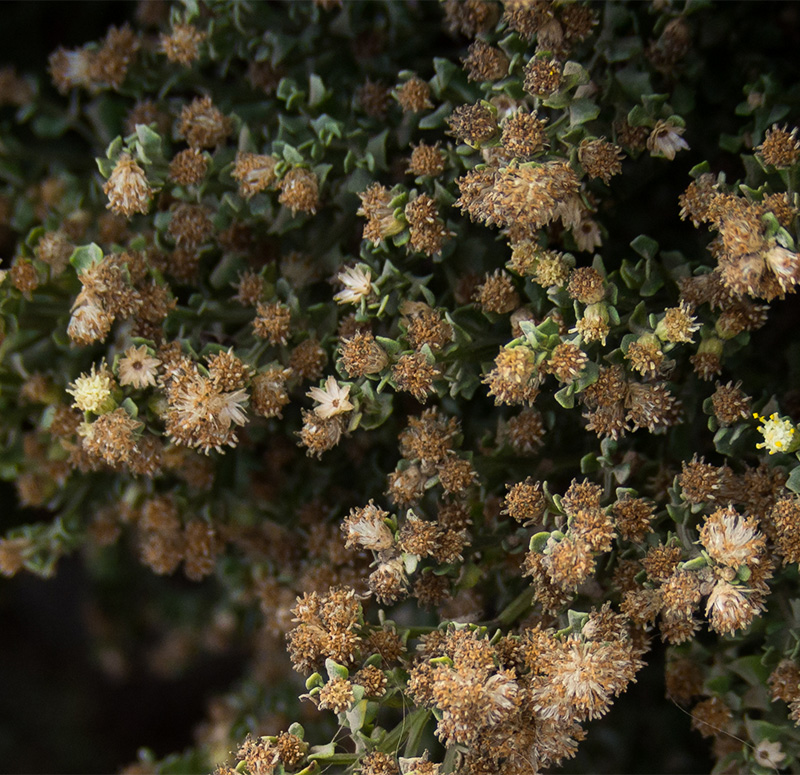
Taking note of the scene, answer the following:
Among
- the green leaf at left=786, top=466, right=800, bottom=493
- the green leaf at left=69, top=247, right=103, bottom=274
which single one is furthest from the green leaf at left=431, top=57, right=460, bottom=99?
the green leaf at left=786, top=466, right=800, bottom=493

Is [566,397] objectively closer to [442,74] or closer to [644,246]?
[644,246]

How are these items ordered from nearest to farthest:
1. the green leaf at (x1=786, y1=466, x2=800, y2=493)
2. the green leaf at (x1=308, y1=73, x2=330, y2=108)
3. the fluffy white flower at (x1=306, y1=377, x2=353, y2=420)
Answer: the green leaf at (x1=786, y1=466, x2=800, y2=493), the fluffy white flower at (x1=306, y1=377, x2=353, y2=420), the green leaf at (x1=308, y1=73, x2=330, y2=108)

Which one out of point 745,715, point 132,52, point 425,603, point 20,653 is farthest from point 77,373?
point 20,653

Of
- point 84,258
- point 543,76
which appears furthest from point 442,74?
point 84,258

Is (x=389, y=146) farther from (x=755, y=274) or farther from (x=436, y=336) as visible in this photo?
(x=755, y=274)

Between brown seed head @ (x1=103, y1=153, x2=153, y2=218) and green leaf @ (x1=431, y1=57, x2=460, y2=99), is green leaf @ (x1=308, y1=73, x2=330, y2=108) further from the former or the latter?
brown seed head @ (x1=103, y1=153, x2=153, y2=218)

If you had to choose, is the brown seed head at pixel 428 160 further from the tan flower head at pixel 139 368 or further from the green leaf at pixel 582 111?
the tan flower head at pixel 139 368

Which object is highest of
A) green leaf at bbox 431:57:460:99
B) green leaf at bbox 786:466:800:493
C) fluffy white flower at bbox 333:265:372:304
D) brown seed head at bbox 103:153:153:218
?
green leaf at bbox 431:57:460:99

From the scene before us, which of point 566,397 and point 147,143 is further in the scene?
point 147,143

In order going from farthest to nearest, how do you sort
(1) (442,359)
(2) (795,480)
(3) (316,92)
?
(3) (316,92), (1) (442,359), (2) (795,480)
